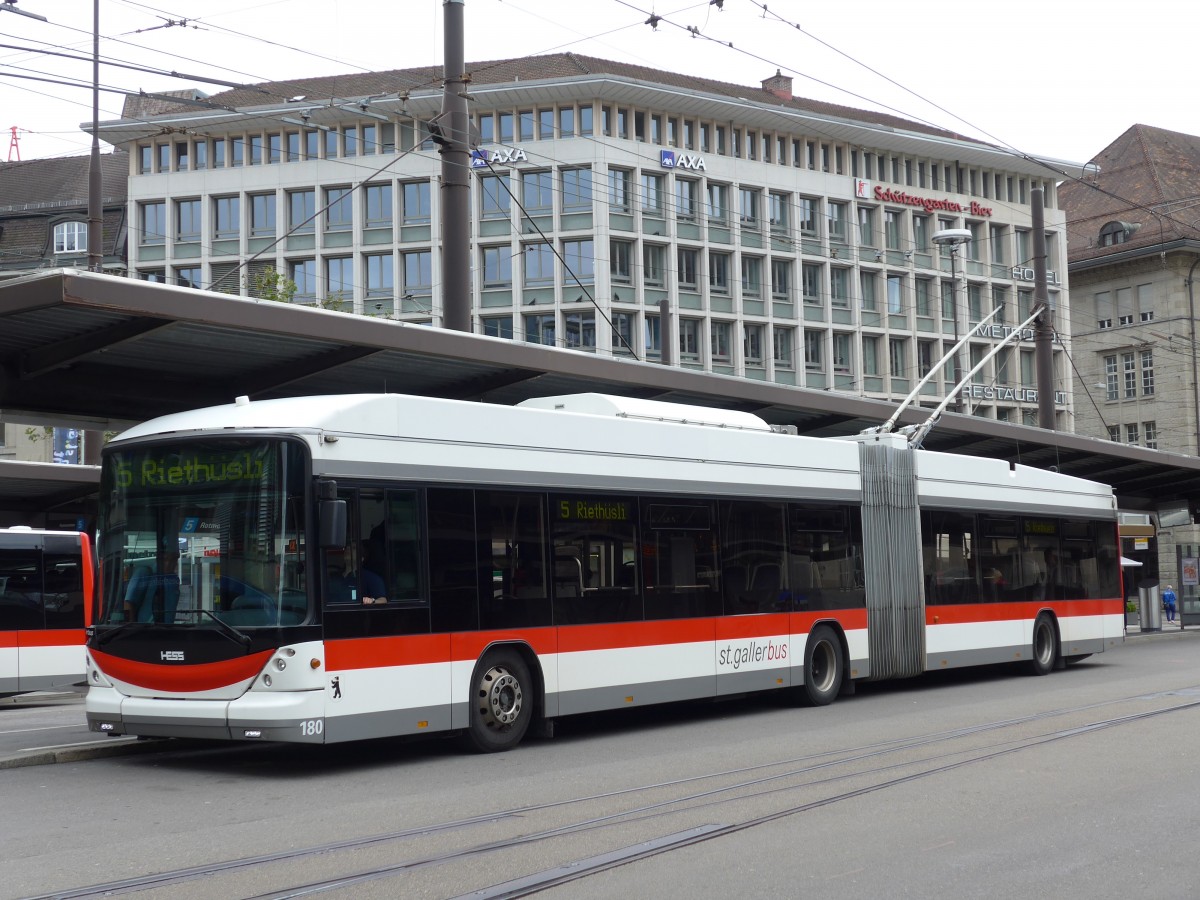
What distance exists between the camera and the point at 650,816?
8.81 m

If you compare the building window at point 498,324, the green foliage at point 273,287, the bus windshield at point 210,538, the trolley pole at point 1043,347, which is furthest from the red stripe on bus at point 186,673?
the building window at point 498,324

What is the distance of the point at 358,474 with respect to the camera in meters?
11.3

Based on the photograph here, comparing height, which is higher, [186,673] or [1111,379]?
[1111,379]

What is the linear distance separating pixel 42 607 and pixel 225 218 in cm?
4501

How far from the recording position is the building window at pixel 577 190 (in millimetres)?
61188

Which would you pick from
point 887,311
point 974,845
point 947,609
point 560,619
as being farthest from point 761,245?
point 974,845

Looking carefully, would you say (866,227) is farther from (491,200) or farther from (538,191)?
(491,200)

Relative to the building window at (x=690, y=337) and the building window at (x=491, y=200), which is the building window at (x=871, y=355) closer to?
the building window at (x=690, y=337)

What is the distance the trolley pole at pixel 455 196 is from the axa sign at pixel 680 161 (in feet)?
153

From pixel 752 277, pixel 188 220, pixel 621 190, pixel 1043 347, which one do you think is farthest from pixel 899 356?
pixel 1043 347

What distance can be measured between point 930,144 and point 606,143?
18.1m

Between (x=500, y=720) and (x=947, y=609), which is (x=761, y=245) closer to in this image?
(x=947, y=609)

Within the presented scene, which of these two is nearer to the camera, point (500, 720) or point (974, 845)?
point (974, 845)

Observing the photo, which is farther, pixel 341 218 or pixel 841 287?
pixel 841 287
